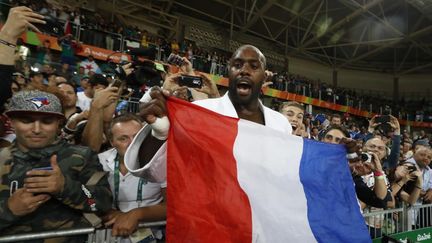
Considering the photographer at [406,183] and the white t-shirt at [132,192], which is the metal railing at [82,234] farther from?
the photographer at [406,183]

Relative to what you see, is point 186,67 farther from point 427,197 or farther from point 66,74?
point 427,197

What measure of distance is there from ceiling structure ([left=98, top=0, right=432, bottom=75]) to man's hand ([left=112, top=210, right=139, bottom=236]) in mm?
14562

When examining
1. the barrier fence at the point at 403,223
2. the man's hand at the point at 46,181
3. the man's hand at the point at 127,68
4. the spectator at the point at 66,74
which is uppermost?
the spectator at the point at 66,74

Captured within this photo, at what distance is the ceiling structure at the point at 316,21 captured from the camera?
1630cm

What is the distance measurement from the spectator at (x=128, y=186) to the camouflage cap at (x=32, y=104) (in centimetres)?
58

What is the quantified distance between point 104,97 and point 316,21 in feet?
60.1

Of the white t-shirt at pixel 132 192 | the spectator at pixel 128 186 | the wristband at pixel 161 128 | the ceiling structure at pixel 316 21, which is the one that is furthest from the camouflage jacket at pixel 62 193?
the ceiling structure at pixel 316 21

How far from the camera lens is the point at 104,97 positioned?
2209mm

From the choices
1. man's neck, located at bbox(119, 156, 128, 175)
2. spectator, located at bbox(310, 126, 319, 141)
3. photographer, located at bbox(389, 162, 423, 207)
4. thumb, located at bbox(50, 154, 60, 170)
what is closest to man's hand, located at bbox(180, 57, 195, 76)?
man's neck, located at bbox(119, 156, 128, 175)

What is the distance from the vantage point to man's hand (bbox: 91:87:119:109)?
2.20 meters

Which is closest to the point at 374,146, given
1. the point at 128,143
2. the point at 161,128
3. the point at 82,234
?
the point at 128,143

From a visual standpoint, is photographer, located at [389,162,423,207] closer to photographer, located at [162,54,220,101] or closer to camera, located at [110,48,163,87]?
photographer, located at [162,54,220,101]

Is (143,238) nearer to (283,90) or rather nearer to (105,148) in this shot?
(105,148)

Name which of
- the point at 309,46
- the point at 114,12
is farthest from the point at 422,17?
the point at 114,12
